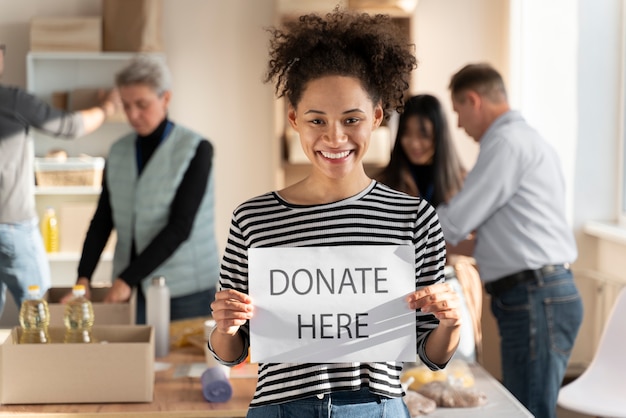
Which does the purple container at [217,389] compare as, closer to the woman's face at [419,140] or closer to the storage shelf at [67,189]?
the woman's face at [419,140]

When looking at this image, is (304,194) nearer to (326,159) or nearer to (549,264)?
(326,159)

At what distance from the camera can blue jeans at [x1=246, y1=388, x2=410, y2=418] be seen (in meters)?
1.41

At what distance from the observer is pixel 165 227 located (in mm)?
2941

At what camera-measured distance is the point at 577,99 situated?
13.9 feet

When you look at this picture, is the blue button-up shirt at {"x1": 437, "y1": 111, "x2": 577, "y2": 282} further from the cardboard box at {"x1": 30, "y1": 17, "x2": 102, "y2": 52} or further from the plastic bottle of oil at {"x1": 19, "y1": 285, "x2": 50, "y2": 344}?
the cardboard box at {"x1": 30, "y1": 17, "x2": 102, "y2": 52}

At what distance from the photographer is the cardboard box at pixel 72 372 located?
2164 mm

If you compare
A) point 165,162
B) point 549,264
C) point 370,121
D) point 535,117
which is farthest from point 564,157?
point 370,121

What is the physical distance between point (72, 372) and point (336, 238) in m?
1.01

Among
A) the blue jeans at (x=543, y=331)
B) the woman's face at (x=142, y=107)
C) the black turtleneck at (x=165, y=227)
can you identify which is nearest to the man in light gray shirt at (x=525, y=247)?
the blue jeans at (x=543, y=331)

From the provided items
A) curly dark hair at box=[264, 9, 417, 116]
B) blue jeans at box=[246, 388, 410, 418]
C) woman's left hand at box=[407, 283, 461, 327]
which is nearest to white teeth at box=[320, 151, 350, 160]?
curly dark hair at box=[264, 9, 417, 116]

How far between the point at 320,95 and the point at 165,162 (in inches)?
64.5

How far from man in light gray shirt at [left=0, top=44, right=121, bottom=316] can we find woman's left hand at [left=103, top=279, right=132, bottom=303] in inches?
47.3

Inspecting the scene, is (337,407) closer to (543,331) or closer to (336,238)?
(336,238)

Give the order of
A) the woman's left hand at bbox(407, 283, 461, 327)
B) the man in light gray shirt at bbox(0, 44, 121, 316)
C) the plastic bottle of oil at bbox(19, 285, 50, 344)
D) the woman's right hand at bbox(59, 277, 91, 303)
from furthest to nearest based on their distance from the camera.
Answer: the man in light gray shirt at bbox(0, 44, 121, 316) < the woman's right hand at bbox(59, 277, 91, 303) < the plastic bottle of oil at bbox(19, 285, 50, 344) < the woman's left hand at bbox(407, 283, 461, 327)
